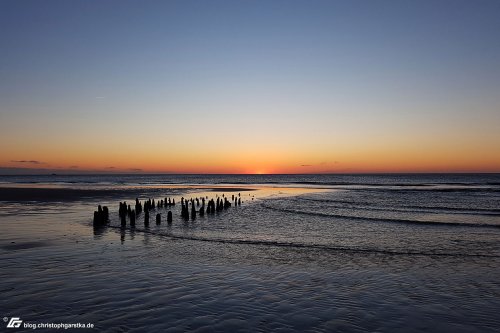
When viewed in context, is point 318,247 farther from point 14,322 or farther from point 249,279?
point 14,322

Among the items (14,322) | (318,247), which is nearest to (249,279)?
(14,322)

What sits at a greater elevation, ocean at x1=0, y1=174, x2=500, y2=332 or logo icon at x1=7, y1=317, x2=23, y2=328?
logo icon at x1=7, y1=317, x2=23, y2=328

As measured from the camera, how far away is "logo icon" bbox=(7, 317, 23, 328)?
7.34 metres

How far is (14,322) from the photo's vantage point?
7.49 metres

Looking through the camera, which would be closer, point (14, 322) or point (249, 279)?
point (14, 322)

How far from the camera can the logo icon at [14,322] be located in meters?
7.34

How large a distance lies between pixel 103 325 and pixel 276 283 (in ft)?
17.1

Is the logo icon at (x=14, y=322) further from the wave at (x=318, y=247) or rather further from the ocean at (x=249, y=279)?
the wave at (x=318, y=247)

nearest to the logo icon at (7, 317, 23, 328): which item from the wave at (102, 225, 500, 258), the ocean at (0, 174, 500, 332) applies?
the ocean at (0, 174, 500, 332)

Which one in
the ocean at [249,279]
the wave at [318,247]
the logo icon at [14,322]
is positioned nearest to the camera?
the logo icon at [14,322]

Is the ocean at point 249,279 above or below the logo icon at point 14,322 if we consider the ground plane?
below

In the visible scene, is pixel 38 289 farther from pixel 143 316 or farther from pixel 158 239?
pixel 158 239

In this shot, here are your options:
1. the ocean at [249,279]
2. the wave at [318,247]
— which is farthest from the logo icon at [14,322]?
the wave at [318,247]

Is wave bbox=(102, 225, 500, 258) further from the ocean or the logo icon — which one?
the logo icon
